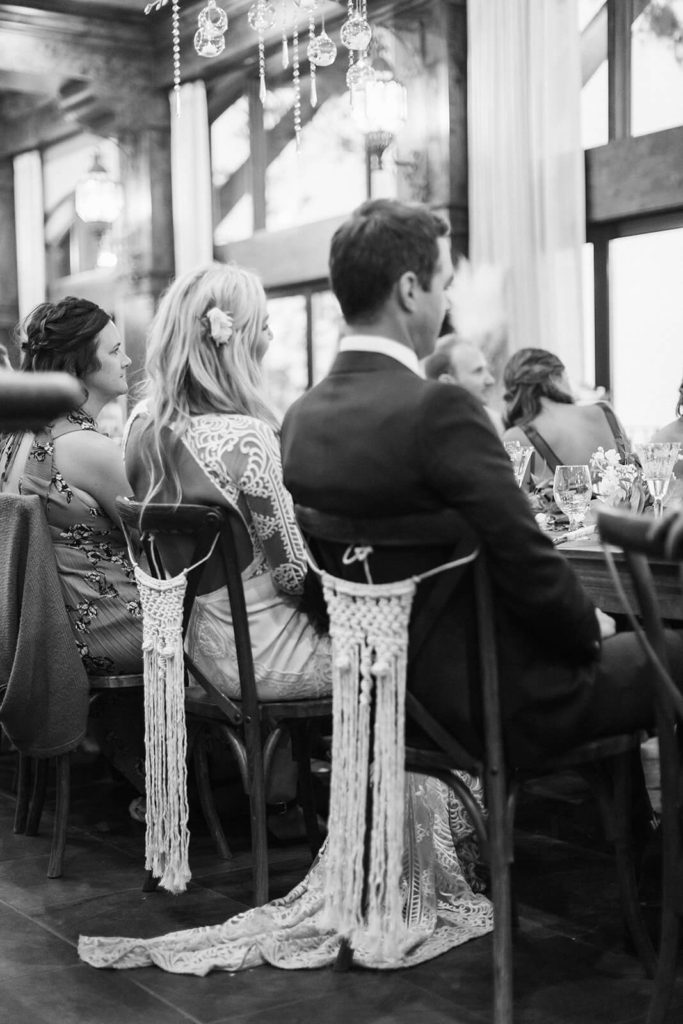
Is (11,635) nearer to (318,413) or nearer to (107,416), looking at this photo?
(318,413)

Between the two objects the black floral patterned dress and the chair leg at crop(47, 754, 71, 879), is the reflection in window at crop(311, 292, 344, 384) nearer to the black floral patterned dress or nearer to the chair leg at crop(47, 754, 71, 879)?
the black floral patterned dress

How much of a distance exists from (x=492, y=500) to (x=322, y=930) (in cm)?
99

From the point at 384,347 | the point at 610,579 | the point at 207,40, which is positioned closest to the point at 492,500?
the point at 384,347

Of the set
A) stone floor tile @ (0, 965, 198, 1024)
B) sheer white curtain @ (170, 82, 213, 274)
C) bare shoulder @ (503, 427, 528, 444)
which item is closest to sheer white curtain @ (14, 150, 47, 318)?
sheer white curtain @ (170, 82, 213, 274)

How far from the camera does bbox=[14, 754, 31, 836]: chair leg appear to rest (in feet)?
11.3

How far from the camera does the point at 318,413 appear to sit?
205 centimetres

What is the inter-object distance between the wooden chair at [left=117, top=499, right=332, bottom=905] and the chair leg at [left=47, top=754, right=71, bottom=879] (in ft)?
1.54

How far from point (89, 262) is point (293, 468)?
33.2ft

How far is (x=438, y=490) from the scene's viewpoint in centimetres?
191

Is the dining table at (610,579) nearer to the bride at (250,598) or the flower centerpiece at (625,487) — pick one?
the flower centerpiece at (625,487)

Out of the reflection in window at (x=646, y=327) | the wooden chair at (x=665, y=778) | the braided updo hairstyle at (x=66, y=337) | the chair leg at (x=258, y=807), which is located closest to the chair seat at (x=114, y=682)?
the chair leg at (x=258, y=807)

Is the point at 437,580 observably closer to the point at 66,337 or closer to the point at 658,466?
the point at 658,466

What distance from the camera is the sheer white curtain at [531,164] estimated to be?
699cm

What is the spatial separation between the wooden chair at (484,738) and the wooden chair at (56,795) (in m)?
1.14
